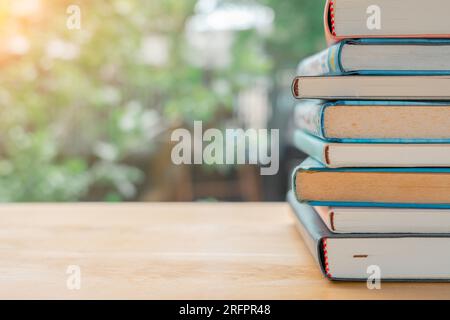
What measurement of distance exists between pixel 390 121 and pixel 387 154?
0.09 feet

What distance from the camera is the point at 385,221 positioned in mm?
464

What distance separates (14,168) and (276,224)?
10.2 feet

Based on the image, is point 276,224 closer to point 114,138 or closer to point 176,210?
point 176,210

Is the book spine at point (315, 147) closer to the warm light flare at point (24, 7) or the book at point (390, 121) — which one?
the book at point (390, 121)

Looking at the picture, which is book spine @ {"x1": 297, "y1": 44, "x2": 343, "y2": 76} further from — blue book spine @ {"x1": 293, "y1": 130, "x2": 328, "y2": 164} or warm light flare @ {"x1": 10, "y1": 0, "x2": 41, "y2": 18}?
warm light flare @ {"x1": 10, "y1": 0, "x2": 41, "y2": 18}

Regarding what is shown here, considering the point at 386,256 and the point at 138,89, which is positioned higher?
the point at 386,256

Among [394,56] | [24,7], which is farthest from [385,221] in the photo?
[24,7]

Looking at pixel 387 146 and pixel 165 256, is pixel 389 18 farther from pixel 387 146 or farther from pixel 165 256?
pixel 165 256

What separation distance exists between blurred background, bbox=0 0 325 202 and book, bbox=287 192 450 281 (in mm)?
3171

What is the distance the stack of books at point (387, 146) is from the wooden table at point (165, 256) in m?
0.03

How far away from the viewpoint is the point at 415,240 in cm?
46

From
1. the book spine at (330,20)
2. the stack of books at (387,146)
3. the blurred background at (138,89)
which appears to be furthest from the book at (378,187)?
the blurred background at (138,89)

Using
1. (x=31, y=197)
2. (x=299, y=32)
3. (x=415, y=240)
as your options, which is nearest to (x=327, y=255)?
(x=415, y=240)

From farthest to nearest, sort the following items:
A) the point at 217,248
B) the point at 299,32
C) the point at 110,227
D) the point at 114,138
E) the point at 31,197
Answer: the point at 299,32 → the point at 114,138 → the point at 31,197 → the point at 110,227 → the point at 217,248
